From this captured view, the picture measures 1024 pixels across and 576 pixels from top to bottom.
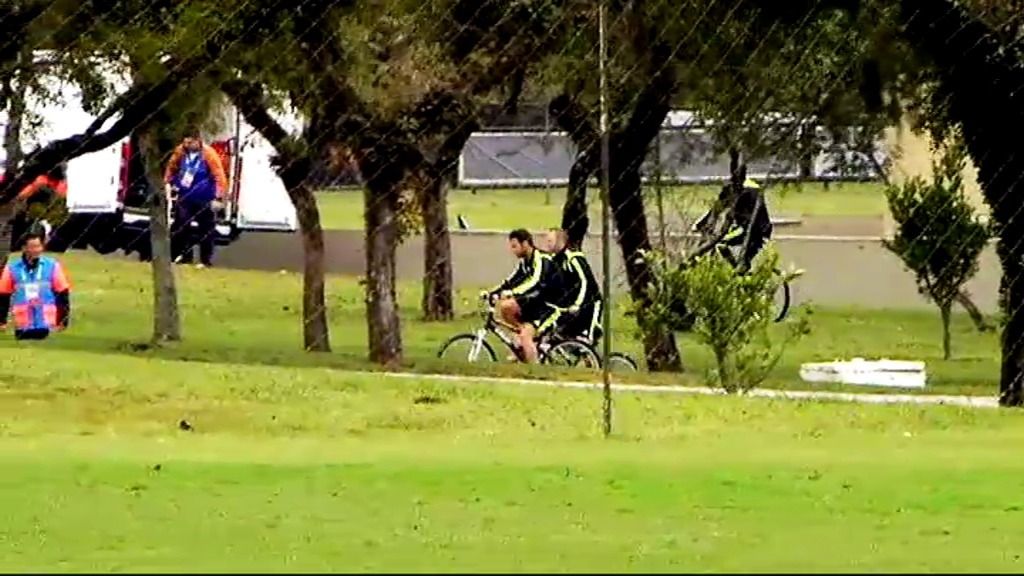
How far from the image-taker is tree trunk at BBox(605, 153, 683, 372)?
23508 mm

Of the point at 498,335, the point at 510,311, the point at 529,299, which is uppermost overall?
the point at 529,299

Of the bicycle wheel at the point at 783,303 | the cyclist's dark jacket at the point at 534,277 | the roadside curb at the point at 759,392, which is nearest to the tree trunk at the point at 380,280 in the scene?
the cyclist's dark jacket at the point at 534,277

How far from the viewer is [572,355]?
76.1 feet

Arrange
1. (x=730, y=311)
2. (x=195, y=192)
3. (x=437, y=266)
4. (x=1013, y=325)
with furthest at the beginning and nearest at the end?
(x=195, y=192) → (x=437, y=266) → (x=1013, y=325) → (x=730, y=311)

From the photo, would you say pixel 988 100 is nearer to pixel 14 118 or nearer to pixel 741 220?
pixel 14 118

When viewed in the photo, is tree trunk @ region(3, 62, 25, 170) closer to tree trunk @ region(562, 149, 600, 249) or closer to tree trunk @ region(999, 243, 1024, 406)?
tree trunk @ region(562, 149, 600, 249)

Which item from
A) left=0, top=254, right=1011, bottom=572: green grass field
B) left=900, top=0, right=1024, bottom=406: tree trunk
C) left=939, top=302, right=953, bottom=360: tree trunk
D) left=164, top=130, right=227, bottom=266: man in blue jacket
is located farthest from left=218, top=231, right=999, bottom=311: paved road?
left=0, top=254, right=1011, bottom=572: green grass field

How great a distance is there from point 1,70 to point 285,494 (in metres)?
9.41

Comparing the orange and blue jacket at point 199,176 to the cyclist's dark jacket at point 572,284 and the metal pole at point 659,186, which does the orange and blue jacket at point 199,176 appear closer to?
the metal pole at point 659,186

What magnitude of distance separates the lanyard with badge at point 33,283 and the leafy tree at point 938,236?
1027 cm

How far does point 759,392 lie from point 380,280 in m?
4.55

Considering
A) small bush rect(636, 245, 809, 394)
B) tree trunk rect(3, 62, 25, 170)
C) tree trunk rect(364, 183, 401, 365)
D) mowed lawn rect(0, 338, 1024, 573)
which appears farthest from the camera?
tree trunk rect(364, 183, 401, 365)

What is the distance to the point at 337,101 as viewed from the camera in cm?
2144

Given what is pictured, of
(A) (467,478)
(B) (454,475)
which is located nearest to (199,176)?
(B) (454,475)
